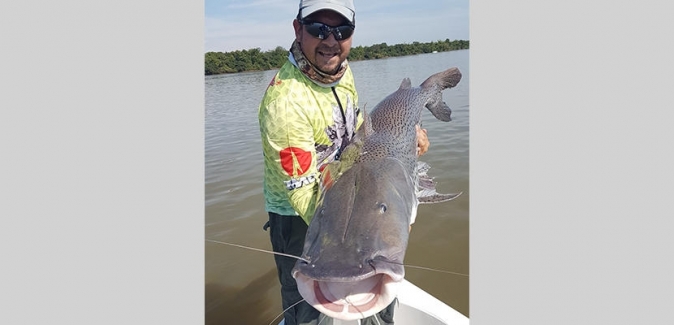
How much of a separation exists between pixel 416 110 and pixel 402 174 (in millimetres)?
1135

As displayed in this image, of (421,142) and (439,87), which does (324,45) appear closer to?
(421,142)

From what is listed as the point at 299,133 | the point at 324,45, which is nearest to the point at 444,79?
the point at 324,45

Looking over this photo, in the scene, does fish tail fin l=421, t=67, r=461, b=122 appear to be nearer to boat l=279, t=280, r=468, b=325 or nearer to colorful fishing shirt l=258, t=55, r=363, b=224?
colorful fishing shirt l=258, t=55, r=363, b=224

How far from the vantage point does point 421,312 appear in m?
2.94

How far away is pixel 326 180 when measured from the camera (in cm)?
191

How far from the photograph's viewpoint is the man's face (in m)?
2.01

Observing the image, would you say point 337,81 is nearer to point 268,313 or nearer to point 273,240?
point 273,240

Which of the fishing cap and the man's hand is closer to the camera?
the fishing cap

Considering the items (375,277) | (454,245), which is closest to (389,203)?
(375,277)

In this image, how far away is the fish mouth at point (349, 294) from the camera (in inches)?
53.5

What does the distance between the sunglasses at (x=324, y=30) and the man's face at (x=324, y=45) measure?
0.02m

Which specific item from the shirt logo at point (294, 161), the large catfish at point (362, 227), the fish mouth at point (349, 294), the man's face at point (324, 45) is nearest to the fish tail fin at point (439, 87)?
the large catfish at point (362, 227)

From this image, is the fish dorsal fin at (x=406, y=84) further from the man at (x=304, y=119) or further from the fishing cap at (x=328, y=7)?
the fishing cap at (x=328, y=7)

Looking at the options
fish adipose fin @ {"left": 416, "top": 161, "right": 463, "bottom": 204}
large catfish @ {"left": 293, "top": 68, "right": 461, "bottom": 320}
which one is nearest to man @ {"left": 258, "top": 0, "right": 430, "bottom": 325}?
large catfish @ {"left": 293, "top": 68, "right": 461, "bottom": 320}
